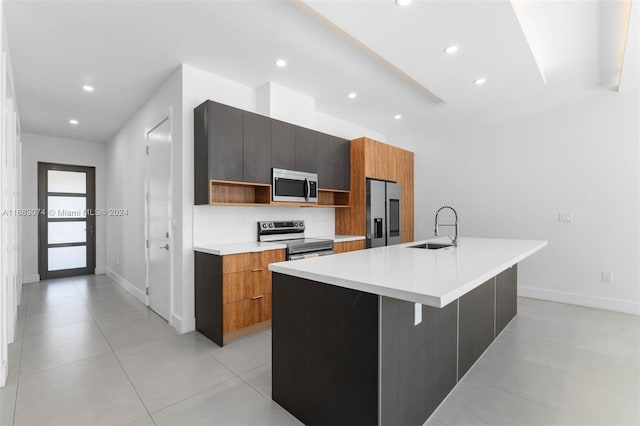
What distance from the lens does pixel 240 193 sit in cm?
347

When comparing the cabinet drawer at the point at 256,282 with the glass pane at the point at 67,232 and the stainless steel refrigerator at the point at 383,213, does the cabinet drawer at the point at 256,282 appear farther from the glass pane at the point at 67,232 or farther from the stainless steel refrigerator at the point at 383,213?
the glass pane at the point at 67,232

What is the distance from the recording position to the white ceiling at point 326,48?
7.46ft

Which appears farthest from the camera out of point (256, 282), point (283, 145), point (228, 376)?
point (283, 145)

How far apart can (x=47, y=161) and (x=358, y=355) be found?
22.6ft

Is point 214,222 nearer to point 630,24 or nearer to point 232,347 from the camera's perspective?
point 232,347

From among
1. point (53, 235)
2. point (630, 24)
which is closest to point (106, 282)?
point (53, 235)

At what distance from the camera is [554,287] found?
4094mm

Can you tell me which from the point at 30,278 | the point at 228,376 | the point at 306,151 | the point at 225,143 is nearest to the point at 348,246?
the point at 306,151

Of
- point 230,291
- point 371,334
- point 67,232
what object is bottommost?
point 230,291

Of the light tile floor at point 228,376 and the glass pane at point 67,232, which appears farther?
the glass pane at point 67,232

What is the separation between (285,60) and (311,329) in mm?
2622

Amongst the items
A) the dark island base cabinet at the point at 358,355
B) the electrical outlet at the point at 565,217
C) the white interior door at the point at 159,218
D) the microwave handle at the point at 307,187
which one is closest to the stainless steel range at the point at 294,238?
the microwave handle at the point at 307,187

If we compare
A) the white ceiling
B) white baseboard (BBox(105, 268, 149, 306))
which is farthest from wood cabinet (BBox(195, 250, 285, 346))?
the white ceiling

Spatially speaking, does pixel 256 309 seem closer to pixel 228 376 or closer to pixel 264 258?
pixel 264 258
